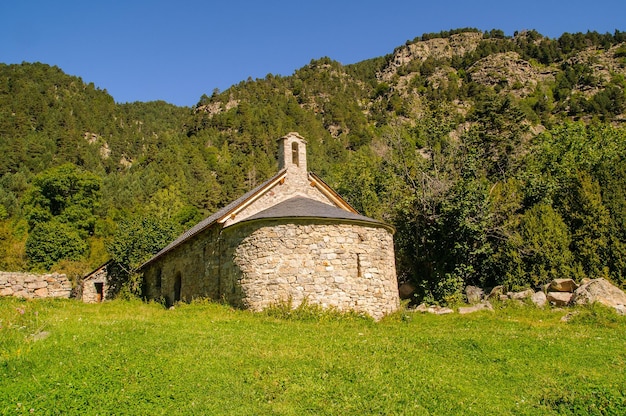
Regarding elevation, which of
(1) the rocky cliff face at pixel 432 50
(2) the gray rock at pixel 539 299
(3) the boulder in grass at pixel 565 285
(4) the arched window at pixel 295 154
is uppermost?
(1) the rocky cliff face at pixel 432 50

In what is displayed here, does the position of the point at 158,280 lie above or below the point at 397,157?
below

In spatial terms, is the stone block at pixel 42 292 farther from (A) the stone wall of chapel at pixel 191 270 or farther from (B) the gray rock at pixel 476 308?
(B) the gray rock at pixel 476 308

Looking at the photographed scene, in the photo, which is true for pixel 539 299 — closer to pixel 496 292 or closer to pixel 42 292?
pixel 496 292

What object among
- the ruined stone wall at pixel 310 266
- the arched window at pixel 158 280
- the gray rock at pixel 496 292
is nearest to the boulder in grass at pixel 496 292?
the gray rock at pixel 496 292

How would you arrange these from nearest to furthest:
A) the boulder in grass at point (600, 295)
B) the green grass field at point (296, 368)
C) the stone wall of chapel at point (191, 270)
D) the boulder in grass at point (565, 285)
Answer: the green grass field at point (296, 368), the boulder in grass at point (600, 295), the stone wall of chapel at point (191, 270), the boulder in grass at point (565, 285)

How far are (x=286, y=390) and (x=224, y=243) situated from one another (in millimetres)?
10265

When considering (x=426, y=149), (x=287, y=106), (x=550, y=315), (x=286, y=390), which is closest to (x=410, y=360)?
(x=286, y=390)

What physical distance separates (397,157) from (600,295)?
56.1 ft

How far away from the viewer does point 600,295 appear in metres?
17.2

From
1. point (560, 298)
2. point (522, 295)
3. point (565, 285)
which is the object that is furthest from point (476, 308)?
point (565, 285)

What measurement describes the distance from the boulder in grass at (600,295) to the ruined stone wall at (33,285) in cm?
2277

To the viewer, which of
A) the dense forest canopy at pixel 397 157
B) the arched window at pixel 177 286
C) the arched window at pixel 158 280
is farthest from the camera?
the arched window at pixel 158 280

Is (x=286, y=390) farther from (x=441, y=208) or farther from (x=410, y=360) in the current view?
(x=441, y=208)

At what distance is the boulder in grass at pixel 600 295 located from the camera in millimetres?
16812
